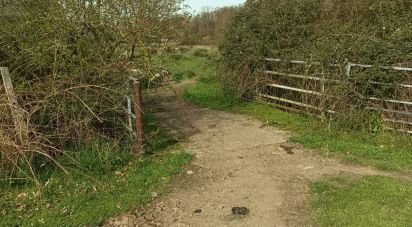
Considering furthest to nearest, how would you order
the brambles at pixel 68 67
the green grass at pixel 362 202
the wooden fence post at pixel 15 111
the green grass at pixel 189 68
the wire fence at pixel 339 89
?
the green grass at pixel 189 68 < the wire fence at pixel 339 89 < the brambles at pixel 68 67 < the wooden fence post at pixel 15 111 < the green grass at pixel 362 202

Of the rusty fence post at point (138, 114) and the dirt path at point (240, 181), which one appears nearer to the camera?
the dirt path at point (240, 181)

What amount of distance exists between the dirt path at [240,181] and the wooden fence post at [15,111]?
2.01m

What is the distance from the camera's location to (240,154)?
291 inches

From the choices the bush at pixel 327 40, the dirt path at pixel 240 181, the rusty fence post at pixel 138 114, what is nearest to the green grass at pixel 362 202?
the dirt path at pixel 240 181

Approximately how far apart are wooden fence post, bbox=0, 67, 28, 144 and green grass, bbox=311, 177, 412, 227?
13.3 ft

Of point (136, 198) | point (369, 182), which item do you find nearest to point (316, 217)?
point (369, 182)

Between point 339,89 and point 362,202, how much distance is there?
11.8 ft

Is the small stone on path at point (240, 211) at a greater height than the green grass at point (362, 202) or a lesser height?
lesser

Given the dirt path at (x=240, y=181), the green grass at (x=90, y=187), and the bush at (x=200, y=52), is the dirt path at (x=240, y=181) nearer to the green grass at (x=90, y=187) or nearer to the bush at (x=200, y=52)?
the green grass at (x=90, y=187)

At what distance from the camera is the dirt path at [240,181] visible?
505 cm

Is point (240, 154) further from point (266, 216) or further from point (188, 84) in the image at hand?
point (188, 84)

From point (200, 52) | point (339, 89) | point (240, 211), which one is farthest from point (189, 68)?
point (240, 211)

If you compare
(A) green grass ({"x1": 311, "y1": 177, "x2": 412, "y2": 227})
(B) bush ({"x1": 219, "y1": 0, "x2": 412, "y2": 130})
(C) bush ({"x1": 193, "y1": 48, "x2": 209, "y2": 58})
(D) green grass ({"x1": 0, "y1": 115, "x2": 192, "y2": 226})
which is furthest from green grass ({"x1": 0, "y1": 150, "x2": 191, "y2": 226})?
(C) bush ({"x1": 193, "y1": 48, "x2": 209, "y2": 58})

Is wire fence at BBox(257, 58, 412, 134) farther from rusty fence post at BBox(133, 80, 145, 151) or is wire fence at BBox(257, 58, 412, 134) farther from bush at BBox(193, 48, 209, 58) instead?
bush at BBox(193, 48, 209, 58)
